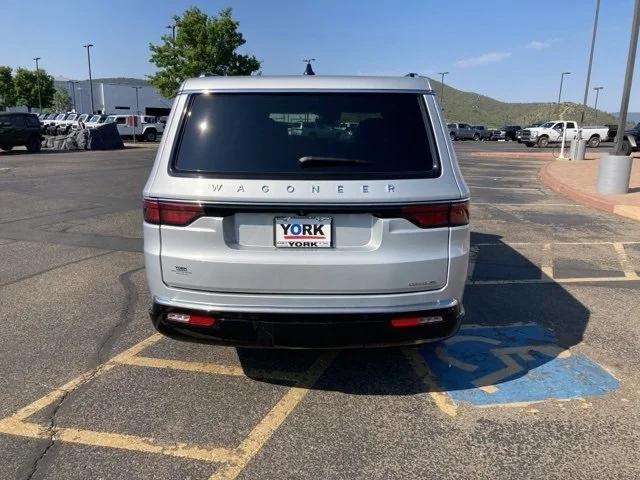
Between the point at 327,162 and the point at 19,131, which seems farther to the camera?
the point at 19,131

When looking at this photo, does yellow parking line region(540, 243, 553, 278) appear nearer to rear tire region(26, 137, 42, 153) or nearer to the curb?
the curb

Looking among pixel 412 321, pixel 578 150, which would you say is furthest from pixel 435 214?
pixel 578 150

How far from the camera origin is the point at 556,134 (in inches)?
1585

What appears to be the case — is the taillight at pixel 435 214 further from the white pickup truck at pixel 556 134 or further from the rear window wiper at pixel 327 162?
the white pickup truck at pixel 556 134

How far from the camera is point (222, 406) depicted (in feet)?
10.7

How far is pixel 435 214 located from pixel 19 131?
28755 mm

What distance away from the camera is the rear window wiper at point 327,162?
3.03 m

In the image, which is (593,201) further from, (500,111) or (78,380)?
(500,111)

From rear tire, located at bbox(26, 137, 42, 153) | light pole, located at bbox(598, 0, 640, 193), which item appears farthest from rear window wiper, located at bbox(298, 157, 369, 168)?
rear tire, located at bbox(26, 137, 42, 153)

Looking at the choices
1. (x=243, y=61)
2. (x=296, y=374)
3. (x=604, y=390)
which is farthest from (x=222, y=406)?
(x=243, y=61)

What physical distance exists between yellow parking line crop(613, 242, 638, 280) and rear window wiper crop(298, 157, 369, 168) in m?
4.50

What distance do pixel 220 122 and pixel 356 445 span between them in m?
1.96

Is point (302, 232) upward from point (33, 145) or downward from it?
upward

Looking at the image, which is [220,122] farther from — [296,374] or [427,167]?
[296,374]
